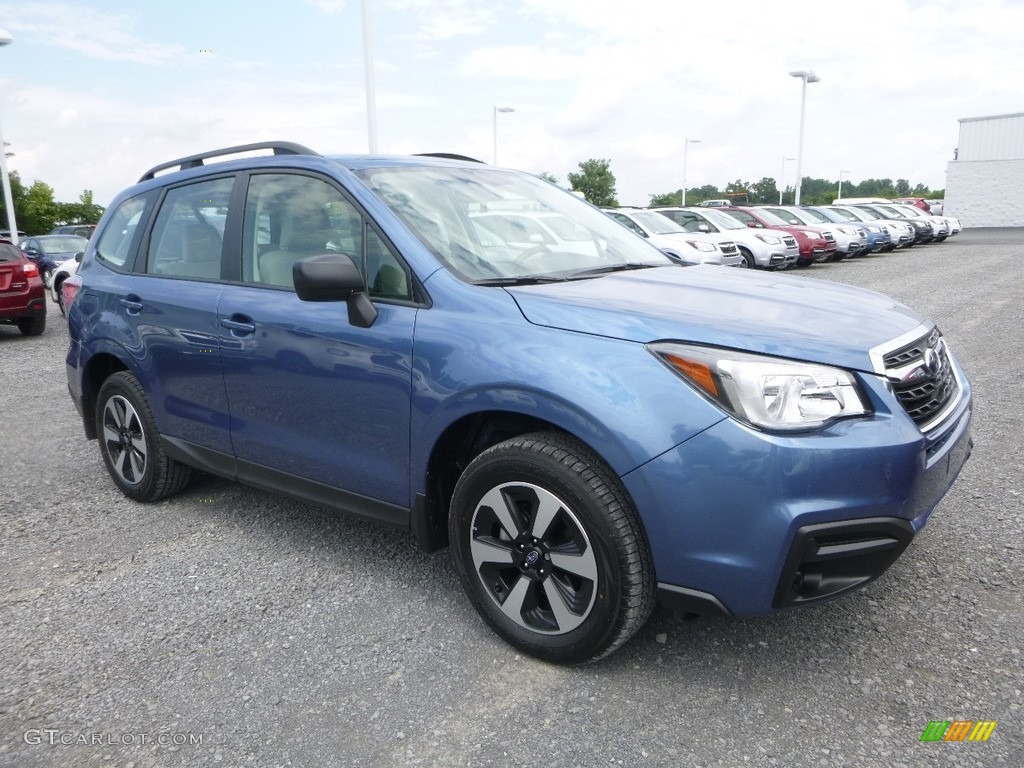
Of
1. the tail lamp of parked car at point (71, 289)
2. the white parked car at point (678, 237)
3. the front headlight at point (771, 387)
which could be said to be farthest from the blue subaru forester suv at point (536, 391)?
the white parked car at point (678, 237)

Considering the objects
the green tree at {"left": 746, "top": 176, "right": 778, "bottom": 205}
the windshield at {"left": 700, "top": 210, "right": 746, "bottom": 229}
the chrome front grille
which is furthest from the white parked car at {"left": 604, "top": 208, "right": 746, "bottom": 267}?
the green tree at {"left": 746, "top": 176, "right": 778, "bottom": 205}

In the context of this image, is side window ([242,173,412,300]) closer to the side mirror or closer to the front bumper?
the side mirror

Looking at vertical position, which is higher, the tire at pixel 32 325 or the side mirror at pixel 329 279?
the side mirror at pixel 329 279

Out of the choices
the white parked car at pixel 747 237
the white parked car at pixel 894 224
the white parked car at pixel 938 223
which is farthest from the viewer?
the white parked car at pixel 938 223

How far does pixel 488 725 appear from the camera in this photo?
2465mm

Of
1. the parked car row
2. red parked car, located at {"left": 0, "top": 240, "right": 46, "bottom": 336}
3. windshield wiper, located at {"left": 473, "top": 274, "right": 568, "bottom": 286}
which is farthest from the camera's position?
the parked car row

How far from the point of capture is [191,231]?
4023 millimetres

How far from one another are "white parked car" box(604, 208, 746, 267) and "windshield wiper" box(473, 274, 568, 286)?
39.0 feet

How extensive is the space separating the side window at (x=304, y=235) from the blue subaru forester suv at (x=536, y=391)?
12 mm

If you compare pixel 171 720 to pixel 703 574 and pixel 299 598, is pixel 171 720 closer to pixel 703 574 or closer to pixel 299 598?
pixel 299 598

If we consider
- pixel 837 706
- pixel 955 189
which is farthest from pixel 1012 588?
pixel 955 189

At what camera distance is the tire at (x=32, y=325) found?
1148cm

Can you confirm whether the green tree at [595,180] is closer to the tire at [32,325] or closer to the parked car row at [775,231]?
the parked car row at [775,231]

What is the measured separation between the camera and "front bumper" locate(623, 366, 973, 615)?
2.27 meters
